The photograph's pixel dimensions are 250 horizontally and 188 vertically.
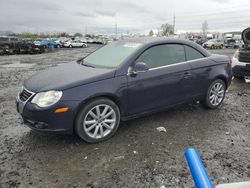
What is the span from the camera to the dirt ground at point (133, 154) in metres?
2.63

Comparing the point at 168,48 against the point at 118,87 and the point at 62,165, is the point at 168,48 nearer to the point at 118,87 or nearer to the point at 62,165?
the point at 118,87

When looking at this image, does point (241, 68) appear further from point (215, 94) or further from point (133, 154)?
point (133, 154)

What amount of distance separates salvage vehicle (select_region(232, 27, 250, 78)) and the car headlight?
602 cm

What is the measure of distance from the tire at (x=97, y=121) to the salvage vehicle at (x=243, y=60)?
17.1ft

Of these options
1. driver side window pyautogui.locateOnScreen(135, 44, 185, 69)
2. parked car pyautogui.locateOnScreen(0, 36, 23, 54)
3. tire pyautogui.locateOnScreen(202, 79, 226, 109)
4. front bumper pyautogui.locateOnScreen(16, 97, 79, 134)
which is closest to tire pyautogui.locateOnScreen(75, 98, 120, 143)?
front bumper pyautogui.locateOnScreen(16, 97, 79, 134)

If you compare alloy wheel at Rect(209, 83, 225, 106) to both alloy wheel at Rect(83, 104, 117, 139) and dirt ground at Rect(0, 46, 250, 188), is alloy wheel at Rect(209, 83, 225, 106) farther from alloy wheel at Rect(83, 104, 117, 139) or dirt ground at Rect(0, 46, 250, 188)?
alloy wheel at Rect(83, 104, 117, 139)

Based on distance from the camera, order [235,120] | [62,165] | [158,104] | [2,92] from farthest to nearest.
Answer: [2,92]
[235,120]
[158,104]
[62,165]

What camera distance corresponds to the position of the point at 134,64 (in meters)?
3.68

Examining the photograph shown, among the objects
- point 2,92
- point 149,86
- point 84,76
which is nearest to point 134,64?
point 149,86

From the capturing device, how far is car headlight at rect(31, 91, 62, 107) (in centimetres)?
311

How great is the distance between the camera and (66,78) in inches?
135

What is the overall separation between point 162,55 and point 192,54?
0.76 metres

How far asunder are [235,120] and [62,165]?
10.8ft

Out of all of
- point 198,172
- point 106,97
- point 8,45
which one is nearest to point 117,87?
point 106,97
